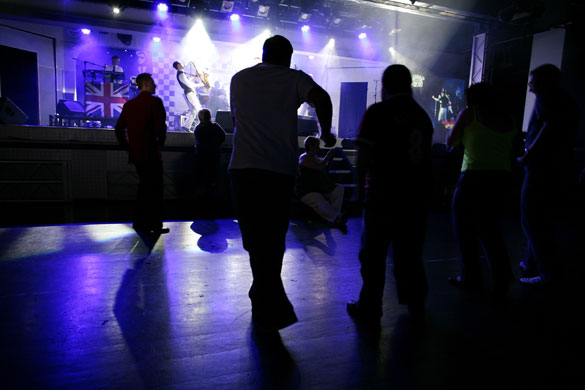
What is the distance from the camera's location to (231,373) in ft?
4.98

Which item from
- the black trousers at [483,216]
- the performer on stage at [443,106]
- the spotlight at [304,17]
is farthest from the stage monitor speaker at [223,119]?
the performer on stage at [443,106]

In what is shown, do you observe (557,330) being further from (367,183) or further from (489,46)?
(489,46)

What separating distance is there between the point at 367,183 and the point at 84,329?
1.63 meters

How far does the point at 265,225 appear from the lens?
5.91 ft

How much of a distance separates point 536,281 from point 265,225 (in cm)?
212

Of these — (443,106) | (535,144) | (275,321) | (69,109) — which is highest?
(443,106)

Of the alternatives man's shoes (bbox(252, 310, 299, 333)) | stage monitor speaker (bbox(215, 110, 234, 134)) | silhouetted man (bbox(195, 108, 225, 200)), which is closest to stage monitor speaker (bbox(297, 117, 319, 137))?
stage monitor speaker (bbox(215, 110, 234, 134))

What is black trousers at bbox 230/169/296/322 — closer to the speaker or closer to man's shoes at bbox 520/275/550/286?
man's shoes at bbox 520/275/550/286

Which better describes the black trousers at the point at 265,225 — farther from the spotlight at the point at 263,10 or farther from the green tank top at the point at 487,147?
the spotlight at the point at 263,10

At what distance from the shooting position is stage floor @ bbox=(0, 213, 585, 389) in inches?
59.3

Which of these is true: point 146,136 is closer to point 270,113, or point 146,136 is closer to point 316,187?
point 316,187

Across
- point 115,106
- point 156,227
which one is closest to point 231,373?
point 156,227

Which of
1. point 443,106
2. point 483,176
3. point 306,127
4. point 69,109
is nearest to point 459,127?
point 483,176

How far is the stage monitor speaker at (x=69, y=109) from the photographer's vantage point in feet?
28.9
